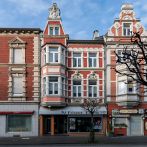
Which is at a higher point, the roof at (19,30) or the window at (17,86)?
the roof at (19,30)

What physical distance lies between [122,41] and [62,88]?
28.9 feet

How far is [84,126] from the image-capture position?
4500cm

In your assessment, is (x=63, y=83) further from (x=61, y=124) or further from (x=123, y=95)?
(x=123, y=95)

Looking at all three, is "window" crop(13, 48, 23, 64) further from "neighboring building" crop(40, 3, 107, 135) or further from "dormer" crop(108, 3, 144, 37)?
"dormer" crop(108, 3, 144, 37)

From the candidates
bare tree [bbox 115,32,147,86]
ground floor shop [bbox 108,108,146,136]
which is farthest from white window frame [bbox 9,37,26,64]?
bare tree [bbox 115,32,147,86]

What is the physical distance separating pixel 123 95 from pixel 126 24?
8.47m

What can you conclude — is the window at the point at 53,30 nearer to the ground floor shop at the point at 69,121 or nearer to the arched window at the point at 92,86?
the arched window at the point at 92,86

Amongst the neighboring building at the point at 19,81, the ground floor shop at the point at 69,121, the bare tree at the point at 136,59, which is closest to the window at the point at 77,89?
the ground floor shop at the point at 69,121

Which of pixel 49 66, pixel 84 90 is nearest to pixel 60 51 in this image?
pixel 49 66

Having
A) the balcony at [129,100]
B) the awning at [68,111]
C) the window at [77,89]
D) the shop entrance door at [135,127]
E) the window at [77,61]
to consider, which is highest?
the window at [77,61]


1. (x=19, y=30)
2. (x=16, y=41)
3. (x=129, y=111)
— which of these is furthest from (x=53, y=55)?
(x=129, y=111)

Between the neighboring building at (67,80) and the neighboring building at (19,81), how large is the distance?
38.5 inches

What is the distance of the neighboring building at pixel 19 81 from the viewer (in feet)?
146

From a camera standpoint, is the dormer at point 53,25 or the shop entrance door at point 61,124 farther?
the dormer at point 53,25
